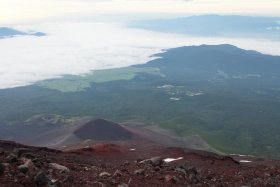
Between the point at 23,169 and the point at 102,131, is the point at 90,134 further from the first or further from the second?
the point at 23,169

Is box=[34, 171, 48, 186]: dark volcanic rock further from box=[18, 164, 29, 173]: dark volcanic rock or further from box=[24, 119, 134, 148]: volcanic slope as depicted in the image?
box=[24, 119, 134, 148]: volcanic slope

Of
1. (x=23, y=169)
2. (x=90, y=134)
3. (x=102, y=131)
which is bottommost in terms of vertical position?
(x=90, y=134)

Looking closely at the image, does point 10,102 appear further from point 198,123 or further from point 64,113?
point 198,123

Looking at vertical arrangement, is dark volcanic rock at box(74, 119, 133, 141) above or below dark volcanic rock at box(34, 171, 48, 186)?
below

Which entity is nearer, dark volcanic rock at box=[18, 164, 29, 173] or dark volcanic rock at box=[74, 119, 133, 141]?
dark volcanic rock at box=[18, 164, 29, 173]

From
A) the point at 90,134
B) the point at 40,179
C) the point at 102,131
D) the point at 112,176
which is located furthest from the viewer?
the point at 102,131

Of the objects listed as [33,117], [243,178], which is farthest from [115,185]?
[33,117]

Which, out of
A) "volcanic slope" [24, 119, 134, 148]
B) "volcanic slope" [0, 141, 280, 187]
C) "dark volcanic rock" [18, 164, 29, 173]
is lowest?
"volcanic slope" [24, 119, 134, 148]

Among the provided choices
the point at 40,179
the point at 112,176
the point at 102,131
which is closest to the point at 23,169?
the point at 40,179

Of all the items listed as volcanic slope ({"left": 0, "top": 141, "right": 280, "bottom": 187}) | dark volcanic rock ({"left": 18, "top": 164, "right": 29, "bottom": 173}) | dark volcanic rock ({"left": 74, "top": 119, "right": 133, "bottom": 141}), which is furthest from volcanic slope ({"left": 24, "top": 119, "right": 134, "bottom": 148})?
dark volcanic rock ({"left": 18, "top": 164, "right": 29, "bottom": 173})

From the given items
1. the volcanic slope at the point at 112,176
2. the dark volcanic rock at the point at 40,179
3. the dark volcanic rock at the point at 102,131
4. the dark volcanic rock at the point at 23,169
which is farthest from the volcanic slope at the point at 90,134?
the dark volcanic rock at the point at 40,179
